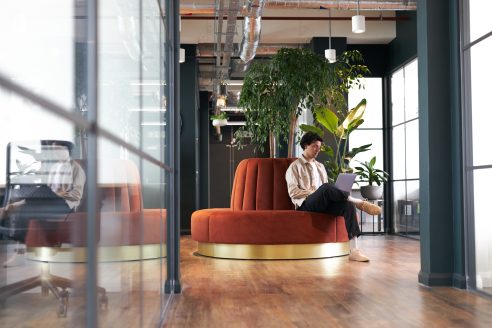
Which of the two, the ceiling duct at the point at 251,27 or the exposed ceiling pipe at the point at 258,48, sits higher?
the exposed ceiling pipe at the point at 258,48

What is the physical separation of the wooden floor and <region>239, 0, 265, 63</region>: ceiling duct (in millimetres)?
2915

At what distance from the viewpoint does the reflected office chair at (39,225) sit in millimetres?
658

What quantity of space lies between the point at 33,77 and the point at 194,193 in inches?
340

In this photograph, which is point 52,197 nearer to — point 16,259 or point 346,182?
point 16,259

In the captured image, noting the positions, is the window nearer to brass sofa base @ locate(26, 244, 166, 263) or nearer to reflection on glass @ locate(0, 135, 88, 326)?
brass sofa base @ locate(26, 244, 166, 263)

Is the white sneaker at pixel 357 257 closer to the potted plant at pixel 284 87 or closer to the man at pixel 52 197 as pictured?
the potted plant at pixel 284 87

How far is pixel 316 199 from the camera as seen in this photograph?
5.41 meters

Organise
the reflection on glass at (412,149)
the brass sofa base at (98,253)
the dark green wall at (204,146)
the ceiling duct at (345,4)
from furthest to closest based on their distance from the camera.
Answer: the dark green wall at (204,146), the reflection on glass at (412,149), the ceiling duct at (345,4), the brass sofa base at (98,253)

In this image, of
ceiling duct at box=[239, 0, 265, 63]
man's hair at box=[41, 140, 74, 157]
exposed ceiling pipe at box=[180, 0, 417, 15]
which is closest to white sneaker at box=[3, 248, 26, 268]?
man's hair at box=[41, 140, 74, 157]

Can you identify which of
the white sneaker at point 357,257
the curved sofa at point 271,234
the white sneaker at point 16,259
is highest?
the white sneaker at point 16,259

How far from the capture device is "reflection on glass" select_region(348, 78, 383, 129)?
912cm

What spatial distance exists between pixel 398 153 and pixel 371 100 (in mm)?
985

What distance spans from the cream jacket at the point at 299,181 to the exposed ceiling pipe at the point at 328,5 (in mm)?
2301

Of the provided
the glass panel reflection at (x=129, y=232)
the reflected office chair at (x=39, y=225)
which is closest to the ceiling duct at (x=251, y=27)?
the glass panel reflection at (x=129, y=232)
